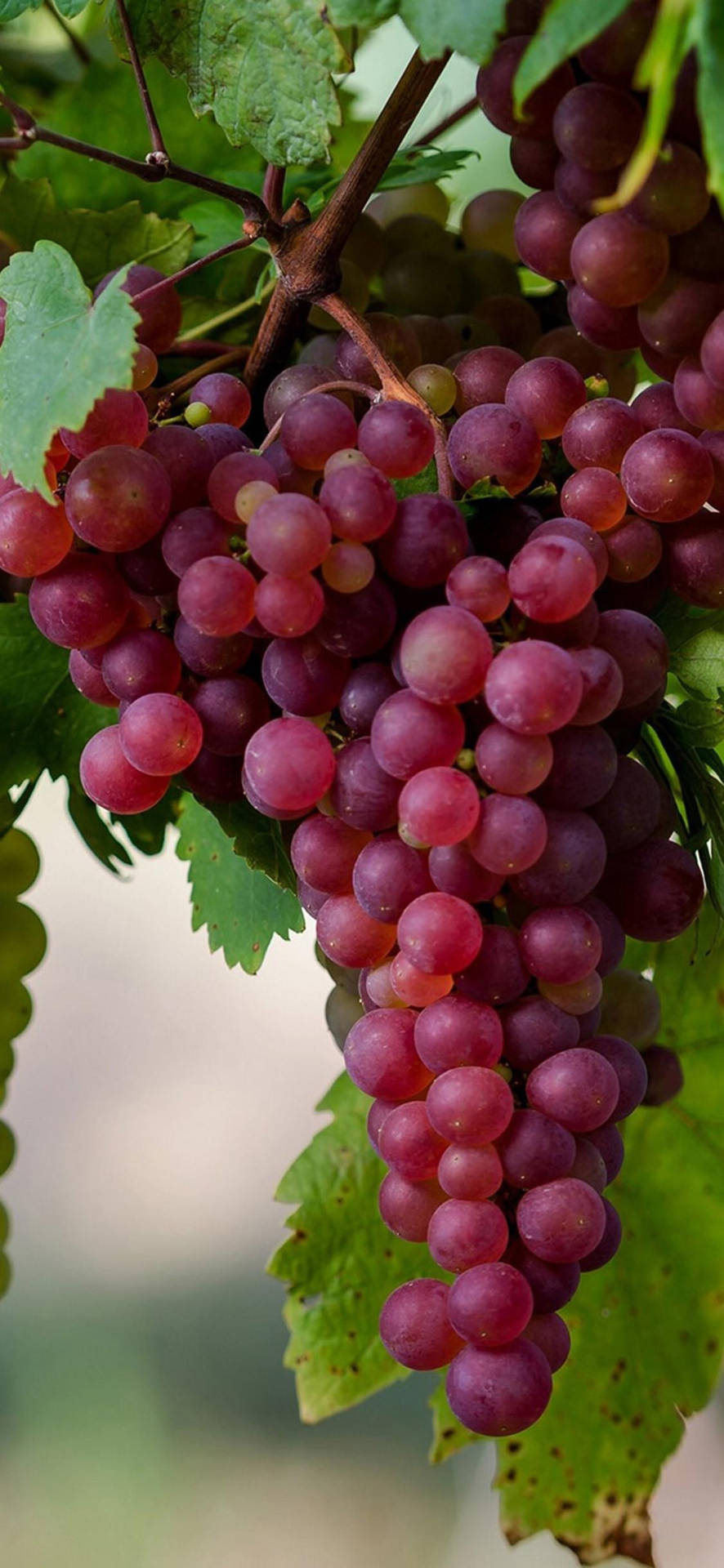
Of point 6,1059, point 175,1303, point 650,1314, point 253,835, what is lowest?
point 175,1303

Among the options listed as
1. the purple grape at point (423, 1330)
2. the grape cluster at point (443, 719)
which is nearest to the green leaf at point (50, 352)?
the grape cluster at point (443, 719)

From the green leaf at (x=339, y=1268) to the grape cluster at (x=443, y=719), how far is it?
0.20 m

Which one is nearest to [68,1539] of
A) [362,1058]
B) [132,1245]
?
[132,1245]

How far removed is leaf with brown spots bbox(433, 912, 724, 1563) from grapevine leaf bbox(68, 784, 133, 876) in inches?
9.2

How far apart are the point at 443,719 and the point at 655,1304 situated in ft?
1.22

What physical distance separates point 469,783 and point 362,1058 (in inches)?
3.4

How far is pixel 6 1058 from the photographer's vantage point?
59 centimetres

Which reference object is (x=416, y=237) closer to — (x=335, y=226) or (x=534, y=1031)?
(x=335, y=226)

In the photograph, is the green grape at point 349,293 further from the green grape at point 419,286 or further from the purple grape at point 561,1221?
the purple grape at point 561,1221

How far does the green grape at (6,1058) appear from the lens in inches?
22.9

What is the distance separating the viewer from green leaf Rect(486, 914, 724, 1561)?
0.57 metres

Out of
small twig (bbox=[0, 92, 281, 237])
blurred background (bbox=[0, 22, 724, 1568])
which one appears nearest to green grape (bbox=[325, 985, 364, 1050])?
small twig (bbox=[0, 92, 281, 237])

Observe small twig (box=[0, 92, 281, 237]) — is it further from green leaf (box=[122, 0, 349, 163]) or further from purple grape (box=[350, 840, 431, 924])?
purple grape (box=[350, 840, 431, 924])

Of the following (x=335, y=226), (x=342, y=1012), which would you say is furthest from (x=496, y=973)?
(x=335, y=226)
